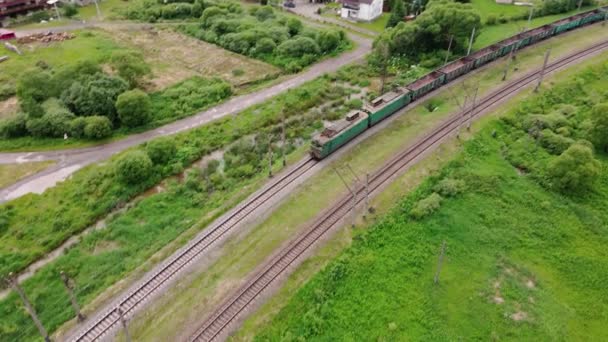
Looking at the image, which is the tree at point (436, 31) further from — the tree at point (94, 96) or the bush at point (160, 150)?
the tree at point (94, 96)

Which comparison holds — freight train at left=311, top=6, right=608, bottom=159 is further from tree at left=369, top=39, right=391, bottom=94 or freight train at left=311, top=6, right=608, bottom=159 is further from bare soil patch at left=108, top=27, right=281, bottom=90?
bare soil patch at left=108, top=27, right=281, bottom=90

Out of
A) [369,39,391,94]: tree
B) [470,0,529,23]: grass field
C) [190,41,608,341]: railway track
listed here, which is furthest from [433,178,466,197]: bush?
[470,0,529,23]: grass field

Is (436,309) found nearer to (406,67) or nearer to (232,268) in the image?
(232,268)

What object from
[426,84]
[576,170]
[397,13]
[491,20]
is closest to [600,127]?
[576,170]

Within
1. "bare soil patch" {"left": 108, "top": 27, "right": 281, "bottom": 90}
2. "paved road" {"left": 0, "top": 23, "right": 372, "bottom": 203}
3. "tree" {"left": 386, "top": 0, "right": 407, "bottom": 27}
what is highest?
"tree" {"left": 386, "top": 0, "right": 407, "bottom": 27}

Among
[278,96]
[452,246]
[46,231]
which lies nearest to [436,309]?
[452,246]

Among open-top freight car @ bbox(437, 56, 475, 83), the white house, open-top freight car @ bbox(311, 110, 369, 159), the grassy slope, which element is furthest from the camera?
the white house
